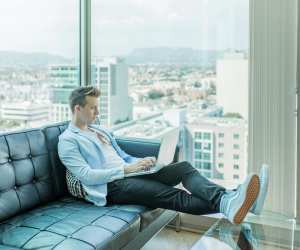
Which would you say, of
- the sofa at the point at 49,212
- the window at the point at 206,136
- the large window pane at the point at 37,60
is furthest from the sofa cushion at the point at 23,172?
the window at the point at 206,136

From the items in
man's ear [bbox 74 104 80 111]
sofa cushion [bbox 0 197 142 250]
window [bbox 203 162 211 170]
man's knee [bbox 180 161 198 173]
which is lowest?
sofa cushion [bbox 0 197 142 250]

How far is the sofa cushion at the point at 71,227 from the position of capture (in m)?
1.78

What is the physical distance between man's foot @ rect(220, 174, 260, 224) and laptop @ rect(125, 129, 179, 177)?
0.57 m

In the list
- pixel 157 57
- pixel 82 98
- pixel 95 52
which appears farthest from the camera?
pixel 95 52

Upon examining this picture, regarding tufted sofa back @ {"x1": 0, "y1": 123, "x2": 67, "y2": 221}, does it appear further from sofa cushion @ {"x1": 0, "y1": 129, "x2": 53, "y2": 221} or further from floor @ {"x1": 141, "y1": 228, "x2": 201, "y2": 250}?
floor @ {"x1": 141, "y1": 228, "x2": 201, "y2": 250}

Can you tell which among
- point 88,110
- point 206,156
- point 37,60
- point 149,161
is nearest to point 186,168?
point 149,161

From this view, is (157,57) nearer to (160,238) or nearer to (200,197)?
(200,197)

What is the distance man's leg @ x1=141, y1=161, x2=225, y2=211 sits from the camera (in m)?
2.25

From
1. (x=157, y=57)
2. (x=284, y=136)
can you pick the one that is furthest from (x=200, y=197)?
(x=157, y=57)

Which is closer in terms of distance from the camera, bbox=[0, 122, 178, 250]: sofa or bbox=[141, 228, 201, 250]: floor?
bbox=[0, 122, 178, 250]: sofa

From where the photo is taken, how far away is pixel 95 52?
3402mm

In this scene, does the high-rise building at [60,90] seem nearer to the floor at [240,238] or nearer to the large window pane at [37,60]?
the large window pane at [37,60]

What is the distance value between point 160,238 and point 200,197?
1.25ft

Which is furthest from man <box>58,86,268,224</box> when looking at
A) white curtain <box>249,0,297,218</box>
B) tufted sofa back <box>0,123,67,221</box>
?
white curtain <box>249,0,297,218</box>
